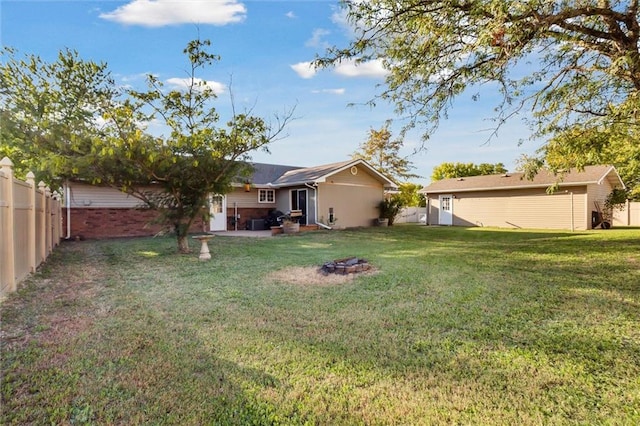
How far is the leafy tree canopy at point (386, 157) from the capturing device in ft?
95.2

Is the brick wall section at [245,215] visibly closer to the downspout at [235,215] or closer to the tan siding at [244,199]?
the downspout at [235,215]

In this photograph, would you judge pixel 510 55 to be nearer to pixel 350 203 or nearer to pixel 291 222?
pixel 291 222

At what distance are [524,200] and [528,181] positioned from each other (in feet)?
4.39

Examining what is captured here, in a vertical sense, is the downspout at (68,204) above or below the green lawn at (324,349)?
above

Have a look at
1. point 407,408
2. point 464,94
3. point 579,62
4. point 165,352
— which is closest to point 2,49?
point 165,352

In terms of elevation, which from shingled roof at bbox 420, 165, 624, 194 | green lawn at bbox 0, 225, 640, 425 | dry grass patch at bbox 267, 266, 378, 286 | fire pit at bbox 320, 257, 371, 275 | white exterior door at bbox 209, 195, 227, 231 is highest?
shingled roof at bbox 420, 165, 624, 194

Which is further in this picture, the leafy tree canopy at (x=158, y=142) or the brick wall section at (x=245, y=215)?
the brick wall section at (x=245, y=215)

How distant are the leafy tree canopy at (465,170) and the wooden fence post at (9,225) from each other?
3557cm

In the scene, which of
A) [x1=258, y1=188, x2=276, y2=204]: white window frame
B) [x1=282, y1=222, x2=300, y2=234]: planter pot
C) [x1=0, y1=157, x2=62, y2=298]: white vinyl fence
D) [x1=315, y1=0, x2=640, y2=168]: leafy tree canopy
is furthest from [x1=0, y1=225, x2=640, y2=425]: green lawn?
[x1=258, y1=188, x2=276, y2=204]: white window frame

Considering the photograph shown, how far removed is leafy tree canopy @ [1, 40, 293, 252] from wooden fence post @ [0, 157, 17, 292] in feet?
8.26

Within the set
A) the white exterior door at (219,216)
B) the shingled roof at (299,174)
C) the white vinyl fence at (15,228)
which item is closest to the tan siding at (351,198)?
the shingled roof at (299,174)

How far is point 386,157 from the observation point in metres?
29.4

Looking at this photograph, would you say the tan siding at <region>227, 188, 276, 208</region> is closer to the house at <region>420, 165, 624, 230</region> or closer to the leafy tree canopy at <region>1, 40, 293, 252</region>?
the leafy tree canopy at <region>1, 40, 293, 252</region>

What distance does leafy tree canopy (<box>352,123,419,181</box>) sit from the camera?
2902cm
